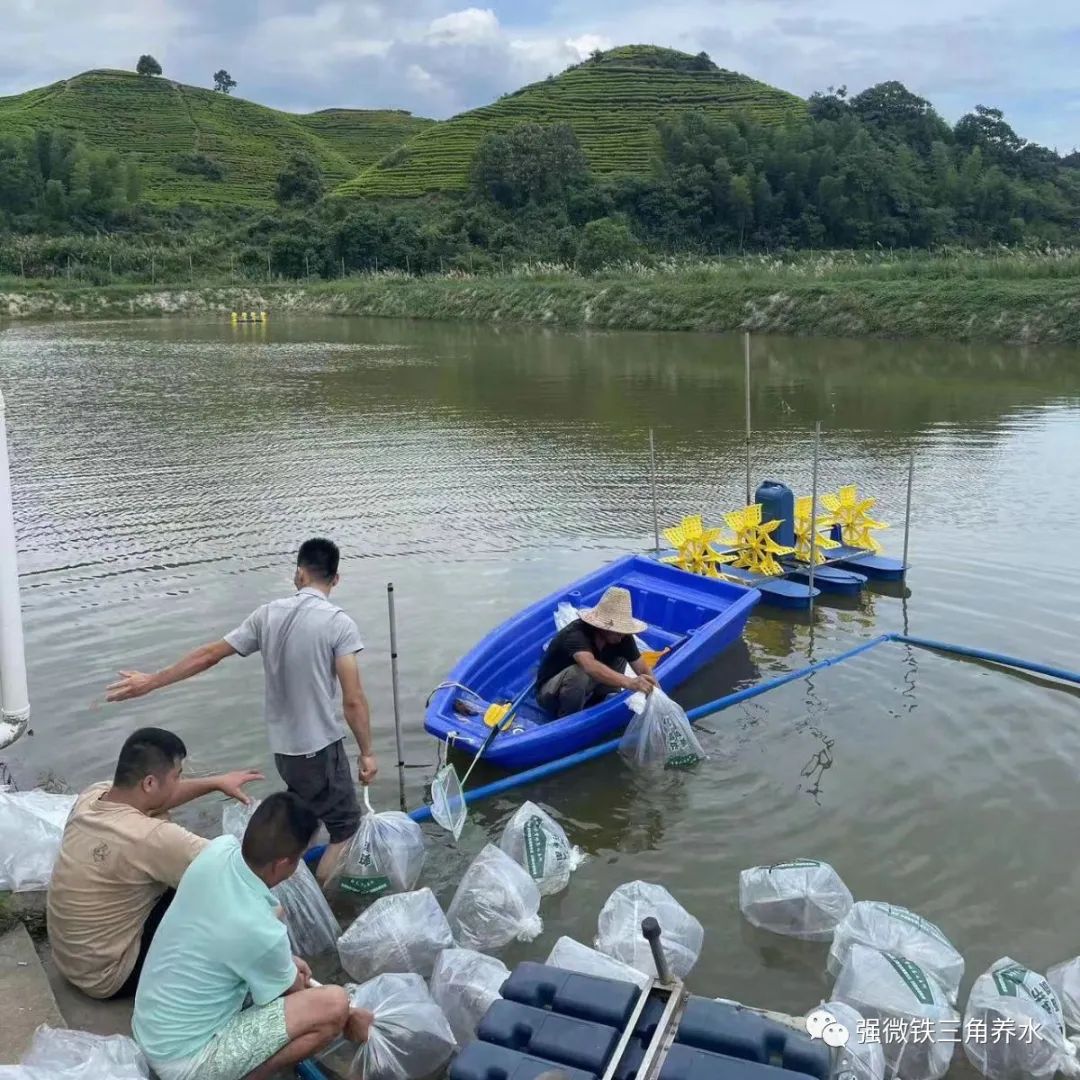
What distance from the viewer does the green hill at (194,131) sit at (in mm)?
95062

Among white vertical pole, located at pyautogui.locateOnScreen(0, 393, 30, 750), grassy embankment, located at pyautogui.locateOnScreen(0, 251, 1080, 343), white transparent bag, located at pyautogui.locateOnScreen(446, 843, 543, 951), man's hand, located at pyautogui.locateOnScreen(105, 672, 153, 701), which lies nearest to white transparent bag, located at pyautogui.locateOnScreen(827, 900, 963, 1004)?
white transparent bag, located at pyautogui.locateOnScreen(446, 843, 543, 951)

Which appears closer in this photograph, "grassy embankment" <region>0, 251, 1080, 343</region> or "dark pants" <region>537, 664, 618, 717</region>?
"dark pants" <region>537, 664, 618, 717</region>

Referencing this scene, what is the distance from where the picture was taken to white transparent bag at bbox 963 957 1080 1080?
3.98 meters

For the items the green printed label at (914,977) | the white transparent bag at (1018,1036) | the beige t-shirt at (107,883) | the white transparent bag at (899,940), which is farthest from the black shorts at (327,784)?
the white transparent bag at (1018,1036)

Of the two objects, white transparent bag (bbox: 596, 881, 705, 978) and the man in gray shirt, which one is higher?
the man in gray shirt

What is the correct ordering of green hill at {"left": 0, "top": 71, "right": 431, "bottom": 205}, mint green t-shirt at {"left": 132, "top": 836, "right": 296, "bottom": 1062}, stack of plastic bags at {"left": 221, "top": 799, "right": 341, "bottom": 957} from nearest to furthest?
1. mint green t-shirt at {"left": 132, "top": 836, "right": 296, "bottom": 1062}
2. stack of plastic bags at {"left": 221, "top": 799, "right": 341, "bottom": 957}
3. green hill at {"left": 0, "top": 71, "right": 431, "bottom": 205}

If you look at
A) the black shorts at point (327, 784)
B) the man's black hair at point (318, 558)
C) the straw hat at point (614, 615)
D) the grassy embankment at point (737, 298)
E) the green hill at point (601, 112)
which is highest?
the green hill at point (601, 112)

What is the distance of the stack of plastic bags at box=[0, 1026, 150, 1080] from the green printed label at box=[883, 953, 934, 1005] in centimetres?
295

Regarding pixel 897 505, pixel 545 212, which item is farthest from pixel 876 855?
pixel 545 212

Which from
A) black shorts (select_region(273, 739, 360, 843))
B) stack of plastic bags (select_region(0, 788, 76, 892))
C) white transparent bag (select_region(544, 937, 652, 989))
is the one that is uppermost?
black shorts (select_region(273, 739, 360, 843))

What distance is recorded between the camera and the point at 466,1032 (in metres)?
4.09

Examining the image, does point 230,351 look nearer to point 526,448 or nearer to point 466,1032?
point 526,448

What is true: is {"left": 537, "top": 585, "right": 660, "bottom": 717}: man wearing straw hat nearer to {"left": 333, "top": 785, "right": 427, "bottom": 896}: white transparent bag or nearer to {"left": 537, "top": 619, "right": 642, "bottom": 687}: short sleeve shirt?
{"left": 537, "top": 619, "right": 642, "bottom": 687}: short sleeve shirt

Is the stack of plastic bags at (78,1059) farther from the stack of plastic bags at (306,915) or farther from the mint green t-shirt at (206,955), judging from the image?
the stack of plastic bags at (306,915)
